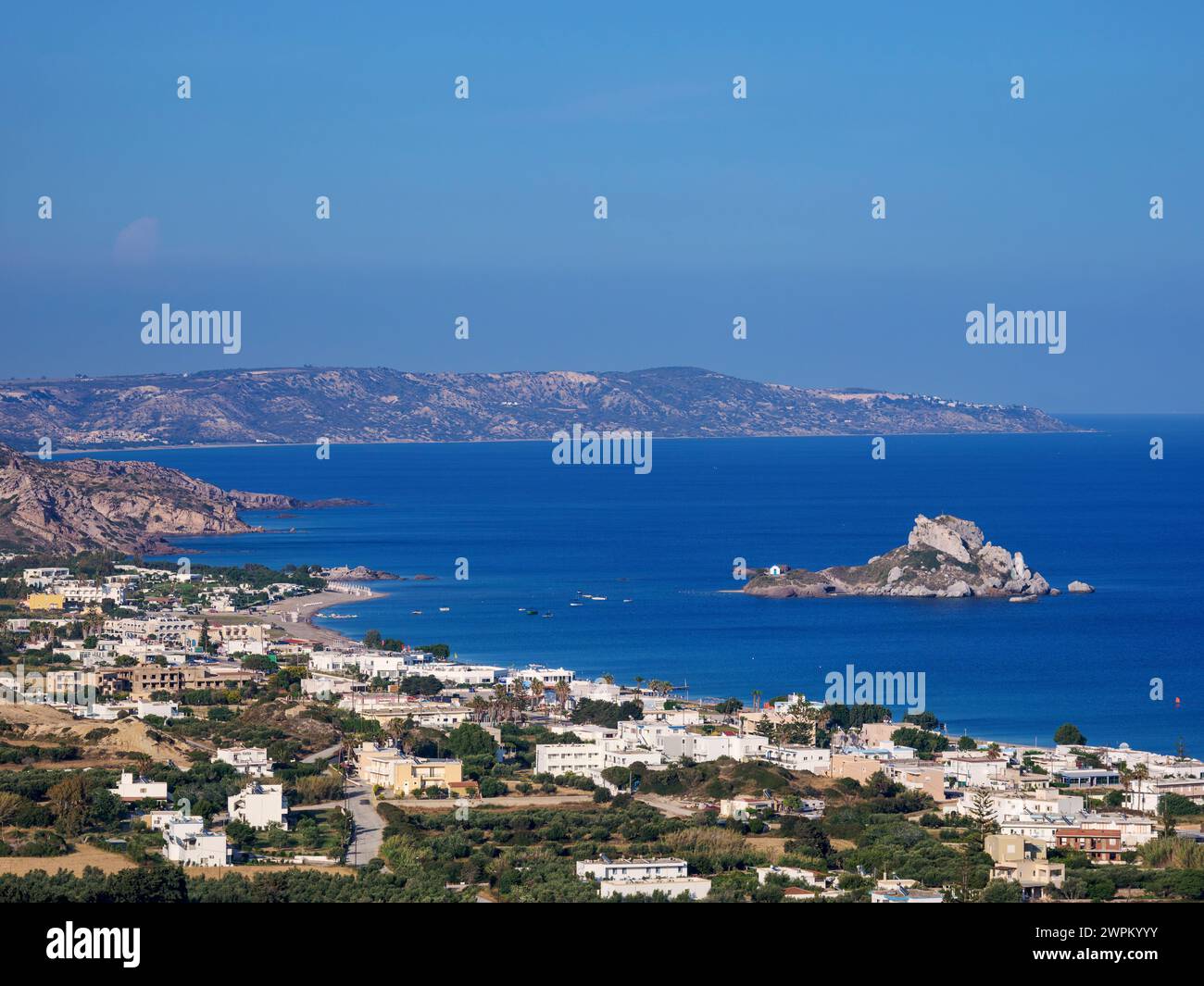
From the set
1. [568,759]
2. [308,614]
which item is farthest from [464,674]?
[308,614]

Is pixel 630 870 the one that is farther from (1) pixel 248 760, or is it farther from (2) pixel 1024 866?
(1) pixel 248 760

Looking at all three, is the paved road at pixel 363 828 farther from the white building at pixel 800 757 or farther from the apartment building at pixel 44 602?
the apartment building at pixel 44 602

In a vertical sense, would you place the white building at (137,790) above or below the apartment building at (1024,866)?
above

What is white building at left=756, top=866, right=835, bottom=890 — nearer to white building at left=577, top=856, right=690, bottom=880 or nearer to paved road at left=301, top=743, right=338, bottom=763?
white building at left=577, top=856, right=690, bottom=880

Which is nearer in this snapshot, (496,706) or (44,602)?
(496,706)

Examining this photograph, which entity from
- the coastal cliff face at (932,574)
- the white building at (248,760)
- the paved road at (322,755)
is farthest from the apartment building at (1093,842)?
the coastal cliff face at (932,574)
